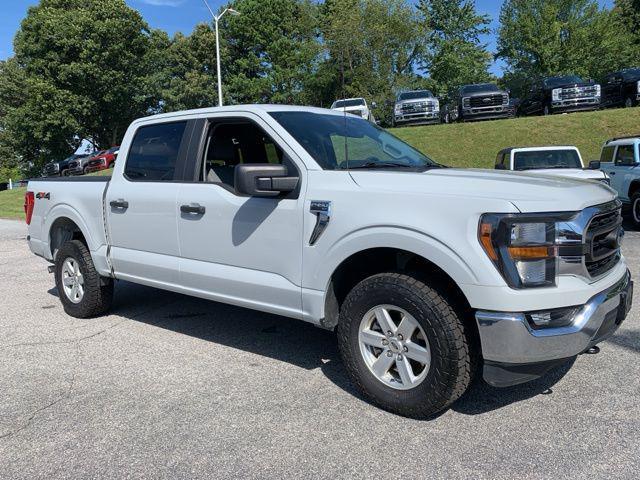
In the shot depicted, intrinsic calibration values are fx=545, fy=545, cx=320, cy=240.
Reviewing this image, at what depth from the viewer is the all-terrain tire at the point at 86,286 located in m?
5.43

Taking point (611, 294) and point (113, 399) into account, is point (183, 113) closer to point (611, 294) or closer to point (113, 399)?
point (113, 399)

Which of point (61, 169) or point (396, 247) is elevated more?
point (61, 169)

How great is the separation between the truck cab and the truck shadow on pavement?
846 cm

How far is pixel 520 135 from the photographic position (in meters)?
20.4

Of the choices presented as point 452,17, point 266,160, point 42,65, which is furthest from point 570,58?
point 266,160

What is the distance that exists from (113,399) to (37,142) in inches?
1705

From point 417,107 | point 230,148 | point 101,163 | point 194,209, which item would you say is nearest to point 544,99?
point 417,107

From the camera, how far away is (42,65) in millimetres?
39156

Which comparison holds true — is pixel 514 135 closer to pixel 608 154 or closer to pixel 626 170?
pixel 608 154

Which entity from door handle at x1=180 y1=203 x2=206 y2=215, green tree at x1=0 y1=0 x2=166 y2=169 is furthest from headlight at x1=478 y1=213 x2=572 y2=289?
green tree at x1=0 y1=0 x2=166 y2=169

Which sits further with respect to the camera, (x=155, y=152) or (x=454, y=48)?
(x=454, y=48)

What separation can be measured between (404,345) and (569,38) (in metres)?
42.3

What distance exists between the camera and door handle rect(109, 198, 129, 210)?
486 centimetres

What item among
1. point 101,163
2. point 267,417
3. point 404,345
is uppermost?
point 101,163
